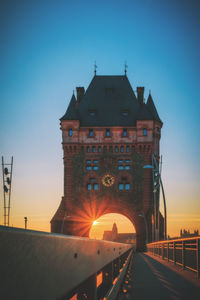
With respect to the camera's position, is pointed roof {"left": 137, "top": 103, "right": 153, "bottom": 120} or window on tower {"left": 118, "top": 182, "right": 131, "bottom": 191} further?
pointed roof {"left": 137, "top": 103, "right": 153, "bottom": 120}

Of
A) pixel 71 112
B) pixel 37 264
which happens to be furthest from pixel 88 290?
pixel 71 112

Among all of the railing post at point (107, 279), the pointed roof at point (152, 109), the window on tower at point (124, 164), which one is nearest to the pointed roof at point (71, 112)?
the window on tower at point (124, 164)

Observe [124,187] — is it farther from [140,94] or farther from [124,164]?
[140,94]

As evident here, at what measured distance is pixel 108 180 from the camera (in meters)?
47.6

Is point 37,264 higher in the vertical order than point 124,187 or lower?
lower

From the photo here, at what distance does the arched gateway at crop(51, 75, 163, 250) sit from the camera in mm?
47188

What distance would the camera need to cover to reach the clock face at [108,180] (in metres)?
47.5

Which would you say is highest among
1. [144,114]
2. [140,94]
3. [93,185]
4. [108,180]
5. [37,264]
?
[140,94]

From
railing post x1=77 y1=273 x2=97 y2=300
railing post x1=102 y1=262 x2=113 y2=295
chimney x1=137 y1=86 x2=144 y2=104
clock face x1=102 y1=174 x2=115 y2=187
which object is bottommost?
railing post x1=102 y1=262 x2=113 y2=295

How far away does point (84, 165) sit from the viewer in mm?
47844

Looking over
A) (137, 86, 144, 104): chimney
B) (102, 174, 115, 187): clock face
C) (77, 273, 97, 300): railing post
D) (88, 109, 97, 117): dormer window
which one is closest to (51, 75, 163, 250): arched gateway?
(102, 174, 115, 187): clock face

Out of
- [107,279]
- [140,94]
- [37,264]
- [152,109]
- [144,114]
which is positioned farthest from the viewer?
[140,94]

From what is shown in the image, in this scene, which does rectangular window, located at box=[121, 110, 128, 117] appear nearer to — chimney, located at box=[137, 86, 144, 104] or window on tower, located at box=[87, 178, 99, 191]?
chimney, located at box=[137, 86, 144, 104]

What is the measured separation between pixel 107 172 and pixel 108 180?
3.40 feet
